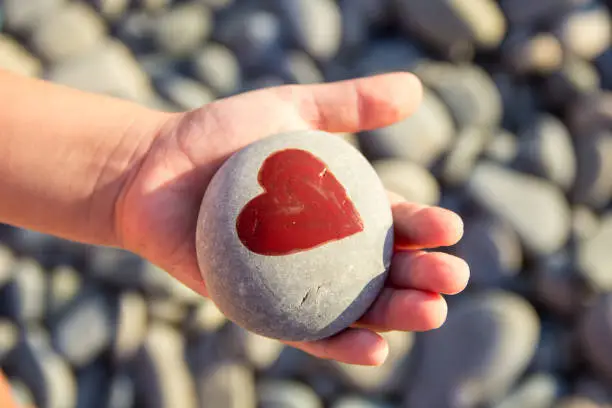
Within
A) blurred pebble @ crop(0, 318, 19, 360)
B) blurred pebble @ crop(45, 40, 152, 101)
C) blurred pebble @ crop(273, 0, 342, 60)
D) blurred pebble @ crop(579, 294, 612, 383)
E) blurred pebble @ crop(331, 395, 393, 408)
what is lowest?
blurred pebble @ crop(331, 395, 393, 408)

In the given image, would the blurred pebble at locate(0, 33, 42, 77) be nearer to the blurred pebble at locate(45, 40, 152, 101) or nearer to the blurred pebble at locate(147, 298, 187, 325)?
the blurred pebble at locate(45, 40, 152, 101)

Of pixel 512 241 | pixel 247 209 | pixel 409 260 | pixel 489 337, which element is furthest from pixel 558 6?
pixel 247 209

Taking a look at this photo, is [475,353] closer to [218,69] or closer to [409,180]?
[409,180]

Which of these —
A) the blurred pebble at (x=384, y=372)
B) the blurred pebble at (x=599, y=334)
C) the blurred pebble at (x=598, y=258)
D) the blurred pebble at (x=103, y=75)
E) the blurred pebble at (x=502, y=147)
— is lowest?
the blurred pebble at (x=384, y=372)

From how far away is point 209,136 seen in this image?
105 cm

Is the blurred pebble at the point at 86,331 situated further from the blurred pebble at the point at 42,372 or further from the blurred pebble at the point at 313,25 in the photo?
the blurred pebble at the point at 313,25

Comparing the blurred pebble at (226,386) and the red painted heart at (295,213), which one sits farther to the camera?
the blurred pebble at (226,386)

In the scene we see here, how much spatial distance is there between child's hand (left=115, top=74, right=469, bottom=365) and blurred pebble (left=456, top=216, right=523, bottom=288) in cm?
44

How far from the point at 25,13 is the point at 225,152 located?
2.75 ft

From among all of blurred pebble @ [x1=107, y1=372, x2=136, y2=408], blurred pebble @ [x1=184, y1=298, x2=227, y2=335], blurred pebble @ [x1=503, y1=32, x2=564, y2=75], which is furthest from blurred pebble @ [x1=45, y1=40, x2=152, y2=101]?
blurred pebble @ [x1=503, y1=32, x2=564, y2=75]

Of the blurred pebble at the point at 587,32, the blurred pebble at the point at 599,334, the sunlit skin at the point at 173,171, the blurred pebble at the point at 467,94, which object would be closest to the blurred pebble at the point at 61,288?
the sunlit skin at the point at 173,171

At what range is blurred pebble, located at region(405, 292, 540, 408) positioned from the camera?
1.36 m

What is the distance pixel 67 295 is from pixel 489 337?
2.90ft

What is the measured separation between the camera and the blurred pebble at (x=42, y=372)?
56.2 inches
